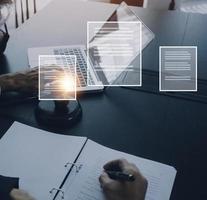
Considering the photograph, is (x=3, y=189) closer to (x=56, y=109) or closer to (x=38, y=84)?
(x=56, y=109)

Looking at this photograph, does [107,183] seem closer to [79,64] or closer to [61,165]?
[61,165]

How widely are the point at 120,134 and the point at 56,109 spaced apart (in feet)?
0.61

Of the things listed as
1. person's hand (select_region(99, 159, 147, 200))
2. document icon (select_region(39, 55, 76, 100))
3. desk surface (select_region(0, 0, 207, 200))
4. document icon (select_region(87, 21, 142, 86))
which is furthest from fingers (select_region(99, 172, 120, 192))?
document icon (select_region(87, 21, 142, 86))

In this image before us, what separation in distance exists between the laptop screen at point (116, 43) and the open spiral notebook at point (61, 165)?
0.97 ft

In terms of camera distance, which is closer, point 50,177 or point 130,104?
point 50,177

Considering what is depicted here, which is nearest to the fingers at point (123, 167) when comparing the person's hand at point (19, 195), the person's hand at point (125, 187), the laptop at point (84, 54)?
the person's hand at point (125, 187)

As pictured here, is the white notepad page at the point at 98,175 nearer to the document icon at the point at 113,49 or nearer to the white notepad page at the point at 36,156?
the white notepad page at the point at 36,156

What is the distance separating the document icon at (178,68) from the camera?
109cm

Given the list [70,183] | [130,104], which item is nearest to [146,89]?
[130,104]

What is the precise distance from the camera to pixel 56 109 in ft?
3.08

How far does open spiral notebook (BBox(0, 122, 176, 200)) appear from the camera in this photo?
74cm

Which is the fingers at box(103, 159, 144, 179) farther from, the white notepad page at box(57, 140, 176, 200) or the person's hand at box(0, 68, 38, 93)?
the person's hand at box(0, 68, 38, 93)

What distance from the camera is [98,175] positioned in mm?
772

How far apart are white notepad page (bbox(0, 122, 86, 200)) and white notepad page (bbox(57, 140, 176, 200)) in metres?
0.03
